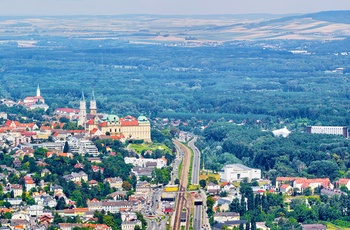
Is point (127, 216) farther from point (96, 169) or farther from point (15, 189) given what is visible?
point (96, 169)

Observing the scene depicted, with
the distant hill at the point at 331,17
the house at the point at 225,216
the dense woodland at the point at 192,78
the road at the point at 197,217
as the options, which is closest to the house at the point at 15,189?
the road at the point at 197,217

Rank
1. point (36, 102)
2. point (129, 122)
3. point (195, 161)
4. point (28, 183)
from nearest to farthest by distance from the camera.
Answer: point (28, 183) < point (195, 161) < point (129, 122) < point (36, 102)

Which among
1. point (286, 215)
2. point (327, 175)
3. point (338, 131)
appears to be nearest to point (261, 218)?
point (286, 215)

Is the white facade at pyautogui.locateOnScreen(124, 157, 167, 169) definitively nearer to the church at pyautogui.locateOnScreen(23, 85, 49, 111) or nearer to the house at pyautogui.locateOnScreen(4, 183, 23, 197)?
the house at pyautogui.locateOnScreen(4, 183, 23, 197)

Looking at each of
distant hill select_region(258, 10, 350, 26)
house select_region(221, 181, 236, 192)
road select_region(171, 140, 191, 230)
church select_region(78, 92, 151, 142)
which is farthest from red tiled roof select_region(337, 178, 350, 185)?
distant hill select_region(258, 10, 350, 26)

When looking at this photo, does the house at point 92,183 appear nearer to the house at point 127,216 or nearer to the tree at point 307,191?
the house at point 127,216

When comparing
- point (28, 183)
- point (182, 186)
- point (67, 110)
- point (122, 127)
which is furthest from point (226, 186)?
point (67, 110)
